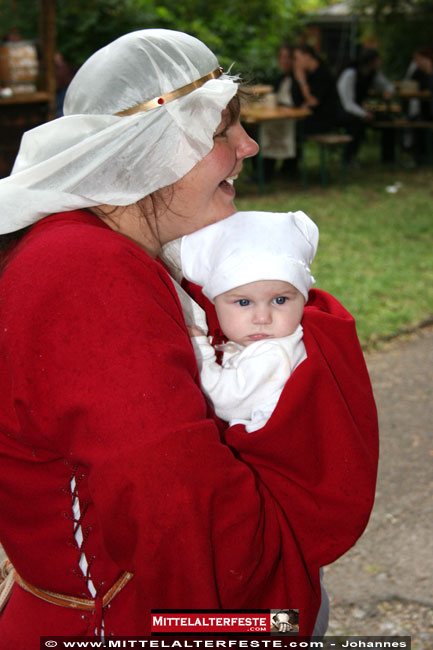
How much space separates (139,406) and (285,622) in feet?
2.18

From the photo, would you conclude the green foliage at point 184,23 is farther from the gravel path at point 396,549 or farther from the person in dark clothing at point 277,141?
the gravel path at point 396,549

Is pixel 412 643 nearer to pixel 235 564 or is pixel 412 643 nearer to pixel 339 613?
pixel 339 613

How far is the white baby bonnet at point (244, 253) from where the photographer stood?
1.91 meters

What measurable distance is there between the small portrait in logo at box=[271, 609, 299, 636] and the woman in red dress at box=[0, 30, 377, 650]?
0.06 feet

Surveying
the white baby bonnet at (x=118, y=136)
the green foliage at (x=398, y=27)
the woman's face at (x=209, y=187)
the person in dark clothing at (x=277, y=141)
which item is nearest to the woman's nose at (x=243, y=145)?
the woman's face at (x=209, y=187)

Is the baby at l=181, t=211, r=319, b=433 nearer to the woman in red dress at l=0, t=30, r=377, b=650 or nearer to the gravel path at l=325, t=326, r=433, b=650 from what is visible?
the woman in red dress at l=0, t=30, r=377, b=650

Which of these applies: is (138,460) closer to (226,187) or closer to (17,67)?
(226,187)

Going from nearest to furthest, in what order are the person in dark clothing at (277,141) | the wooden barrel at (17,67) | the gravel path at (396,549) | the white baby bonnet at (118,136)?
the white baby bonnet at (118,136), the gravel path at (396,549), the wooden barrel at (17,67), the person in dark clothing at (277,141)

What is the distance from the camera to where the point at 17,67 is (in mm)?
10305

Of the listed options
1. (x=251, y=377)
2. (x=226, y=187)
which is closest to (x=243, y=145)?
(x=226, y=187)

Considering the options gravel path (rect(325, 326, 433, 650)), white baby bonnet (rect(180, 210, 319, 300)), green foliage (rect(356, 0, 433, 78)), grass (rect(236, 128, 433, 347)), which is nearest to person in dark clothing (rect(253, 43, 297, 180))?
grass (rect(236, 128, 433, 347))

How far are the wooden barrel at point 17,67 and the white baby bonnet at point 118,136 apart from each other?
907 centimetres

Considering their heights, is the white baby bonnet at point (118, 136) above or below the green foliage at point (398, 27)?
above

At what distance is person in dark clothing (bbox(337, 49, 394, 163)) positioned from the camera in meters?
13.8
